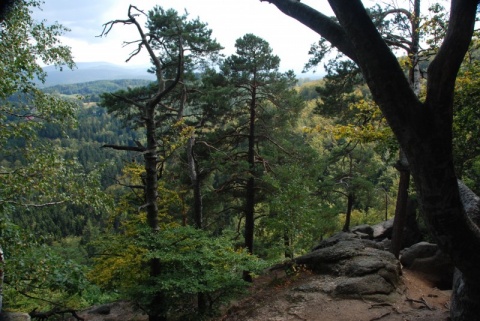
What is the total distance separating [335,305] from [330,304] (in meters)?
0.13

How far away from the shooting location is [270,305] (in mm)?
7473

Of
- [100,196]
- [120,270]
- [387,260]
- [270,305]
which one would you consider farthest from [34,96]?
[387,260]

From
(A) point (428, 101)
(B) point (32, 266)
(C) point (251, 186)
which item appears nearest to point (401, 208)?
Answer: (C) point (251, 186)

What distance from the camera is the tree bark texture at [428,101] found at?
2.47 meters

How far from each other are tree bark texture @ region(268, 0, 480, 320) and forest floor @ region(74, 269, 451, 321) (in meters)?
3.09

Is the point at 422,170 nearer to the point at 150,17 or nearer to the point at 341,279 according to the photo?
the point at 341,279

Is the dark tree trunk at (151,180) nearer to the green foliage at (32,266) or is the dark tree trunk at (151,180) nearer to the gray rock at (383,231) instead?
the green foliage at (32,266)

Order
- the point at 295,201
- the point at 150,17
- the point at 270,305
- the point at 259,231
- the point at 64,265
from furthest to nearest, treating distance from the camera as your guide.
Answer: the point at 259,231 → the point at 150,17 → the point at 295,201 → the point at 270,305 → the point at 64,265

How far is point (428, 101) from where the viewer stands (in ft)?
8.54

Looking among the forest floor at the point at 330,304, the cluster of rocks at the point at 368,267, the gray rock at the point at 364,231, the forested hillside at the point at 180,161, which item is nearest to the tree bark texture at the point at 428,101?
the forested hillside at the point at 180,161

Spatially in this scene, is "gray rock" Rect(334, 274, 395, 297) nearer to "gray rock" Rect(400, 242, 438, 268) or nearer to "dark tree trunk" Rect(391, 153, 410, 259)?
"dark tree trunk" Rect(391, 153, 410, 259)

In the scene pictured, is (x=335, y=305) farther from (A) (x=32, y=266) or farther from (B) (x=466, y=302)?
(A) (x=32, y=266)

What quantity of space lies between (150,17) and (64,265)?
1012 cm

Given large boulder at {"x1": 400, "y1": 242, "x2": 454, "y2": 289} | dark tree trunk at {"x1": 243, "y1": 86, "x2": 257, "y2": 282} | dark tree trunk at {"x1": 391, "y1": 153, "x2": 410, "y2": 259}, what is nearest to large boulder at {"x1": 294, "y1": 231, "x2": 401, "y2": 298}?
dark tree trunk at {"x1": 391, "y1": 153, "x2": 410, "y2": 259}
